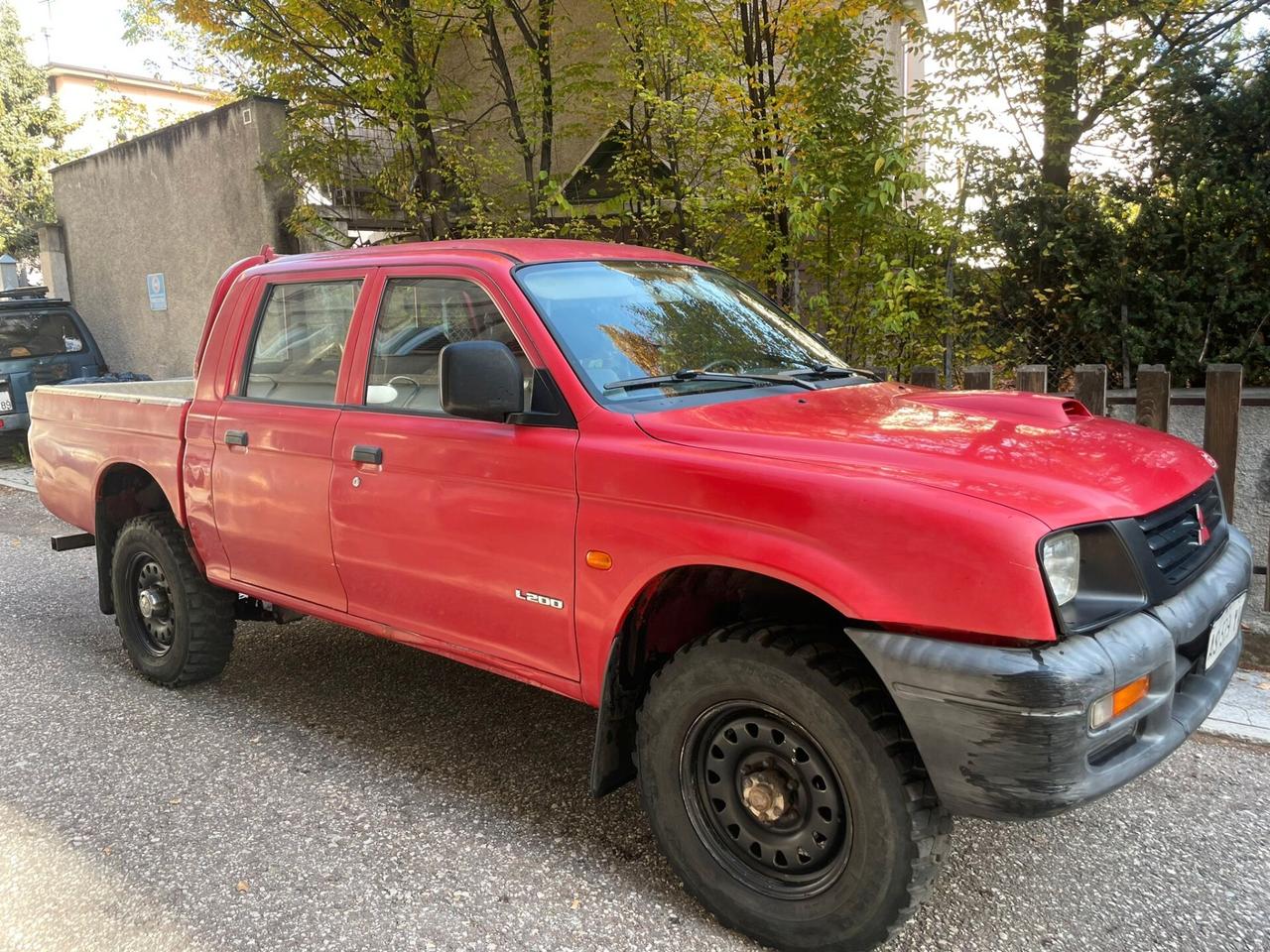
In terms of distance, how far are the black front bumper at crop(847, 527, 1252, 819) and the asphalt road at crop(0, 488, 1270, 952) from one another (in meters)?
0.70

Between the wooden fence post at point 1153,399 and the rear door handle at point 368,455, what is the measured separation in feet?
11.9

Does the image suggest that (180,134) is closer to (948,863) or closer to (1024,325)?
(1024,325)

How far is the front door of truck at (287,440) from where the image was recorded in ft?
12.2

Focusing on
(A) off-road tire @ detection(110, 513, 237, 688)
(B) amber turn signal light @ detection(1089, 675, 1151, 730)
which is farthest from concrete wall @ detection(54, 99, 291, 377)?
(B) amber turn signal light @ detection(1089, 675, 1151, 730)

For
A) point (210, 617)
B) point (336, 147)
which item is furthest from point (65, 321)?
point (210, 617)

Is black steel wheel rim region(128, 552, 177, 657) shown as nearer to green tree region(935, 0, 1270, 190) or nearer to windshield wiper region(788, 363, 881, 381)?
windshield wiper region(788, 363, 881, 381)

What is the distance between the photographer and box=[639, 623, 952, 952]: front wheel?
92.5 inches

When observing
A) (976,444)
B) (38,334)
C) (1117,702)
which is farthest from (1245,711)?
(38,334)

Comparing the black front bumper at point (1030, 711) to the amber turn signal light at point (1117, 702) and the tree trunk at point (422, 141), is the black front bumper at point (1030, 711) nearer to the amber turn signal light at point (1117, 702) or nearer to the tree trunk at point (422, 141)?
the amber turn signal light at point (1117, 702)

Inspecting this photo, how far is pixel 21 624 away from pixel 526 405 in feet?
14.5

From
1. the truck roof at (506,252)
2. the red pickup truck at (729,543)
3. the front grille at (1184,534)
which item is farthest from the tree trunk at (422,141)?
the front grille at (1184,534)

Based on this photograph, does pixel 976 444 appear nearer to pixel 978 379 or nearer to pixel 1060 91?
pixel 978 379

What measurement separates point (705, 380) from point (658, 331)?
28 centimetres

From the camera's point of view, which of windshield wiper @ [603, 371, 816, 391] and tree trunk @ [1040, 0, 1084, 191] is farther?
tree trunk @ [1040, 0, 1084, 191]
